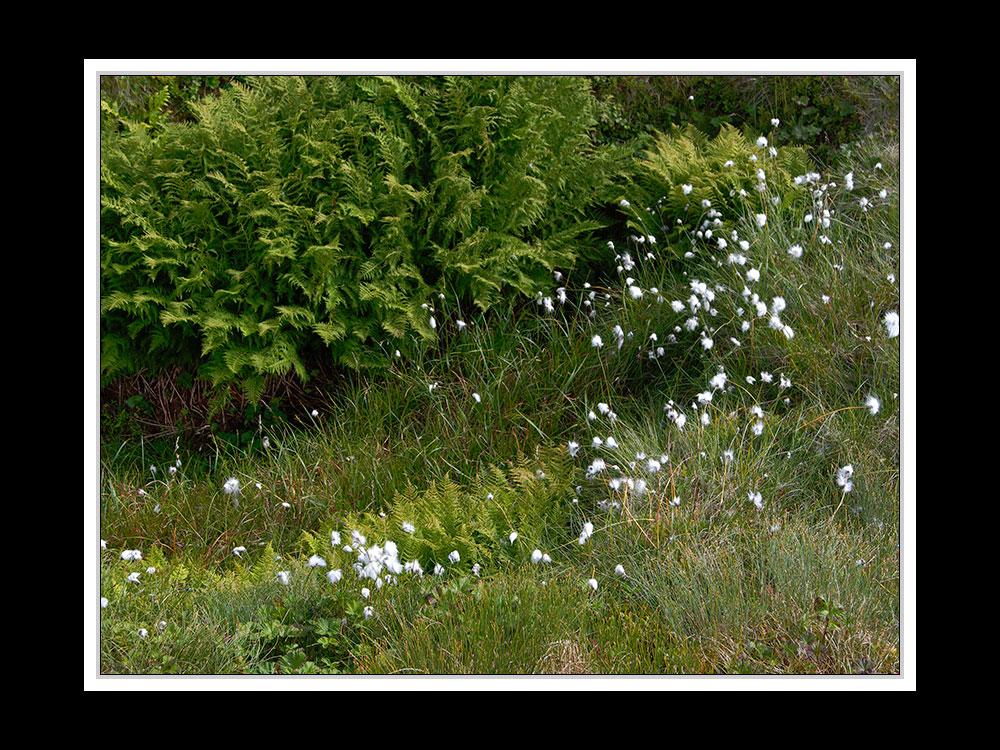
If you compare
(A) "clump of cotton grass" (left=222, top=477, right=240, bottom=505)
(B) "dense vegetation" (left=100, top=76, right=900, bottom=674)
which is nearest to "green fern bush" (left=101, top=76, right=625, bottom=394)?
(B) "dense vegetation" (left=100, top=76, right=900, bottom=674)

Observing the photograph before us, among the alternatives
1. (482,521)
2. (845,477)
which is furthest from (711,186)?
(482,521)

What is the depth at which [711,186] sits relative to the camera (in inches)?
242

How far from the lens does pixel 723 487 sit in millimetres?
4312

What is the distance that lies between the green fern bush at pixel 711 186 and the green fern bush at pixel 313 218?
0.86 meters

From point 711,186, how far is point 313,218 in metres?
2.71

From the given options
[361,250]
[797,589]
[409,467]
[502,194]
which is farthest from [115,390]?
[797,589]

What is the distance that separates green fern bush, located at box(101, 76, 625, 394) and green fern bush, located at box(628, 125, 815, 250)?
856mm

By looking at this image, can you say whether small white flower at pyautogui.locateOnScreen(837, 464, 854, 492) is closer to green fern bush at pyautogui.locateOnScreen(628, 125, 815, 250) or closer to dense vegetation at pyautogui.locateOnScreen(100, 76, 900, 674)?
dense vegetation at pyautogui.locateOnScreen(100, 76, 900, 674)

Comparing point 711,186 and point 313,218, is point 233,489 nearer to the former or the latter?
point 313,218

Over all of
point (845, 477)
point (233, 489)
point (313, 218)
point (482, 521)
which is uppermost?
point (313, 218)

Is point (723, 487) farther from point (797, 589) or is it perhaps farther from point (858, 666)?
point (858, 666)

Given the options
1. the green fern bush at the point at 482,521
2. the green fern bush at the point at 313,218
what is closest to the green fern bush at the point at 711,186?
the green fern bush at the point at 313,218

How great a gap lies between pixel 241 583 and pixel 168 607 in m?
0.37

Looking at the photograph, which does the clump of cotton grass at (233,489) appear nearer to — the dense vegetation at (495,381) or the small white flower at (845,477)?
the dense vegetation at (495,381)
